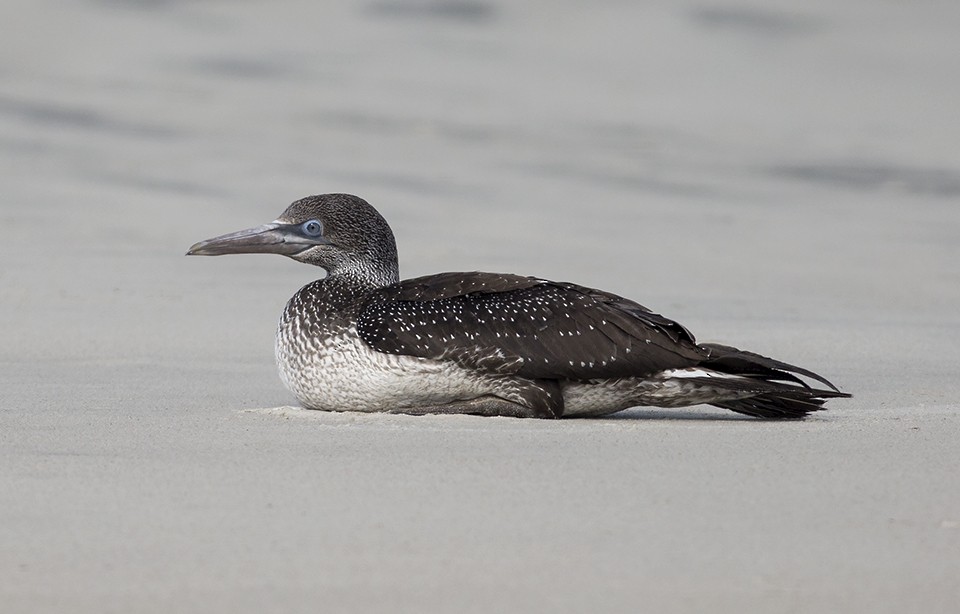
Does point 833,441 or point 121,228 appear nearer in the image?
point 833,441

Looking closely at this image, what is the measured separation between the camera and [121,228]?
42.9 feet

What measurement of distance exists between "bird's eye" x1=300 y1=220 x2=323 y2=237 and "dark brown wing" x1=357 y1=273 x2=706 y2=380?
2.29 ft

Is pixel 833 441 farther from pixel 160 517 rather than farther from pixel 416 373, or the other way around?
pixel 160 517

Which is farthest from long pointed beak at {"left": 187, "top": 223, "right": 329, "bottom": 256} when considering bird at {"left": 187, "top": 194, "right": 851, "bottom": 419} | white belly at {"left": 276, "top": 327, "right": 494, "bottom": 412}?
white belly at {"left": 276, "top": 327, "right": 494, "bottom": 412}

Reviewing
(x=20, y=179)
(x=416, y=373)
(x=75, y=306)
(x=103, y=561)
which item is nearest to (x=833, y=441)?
(x=416, y=373)

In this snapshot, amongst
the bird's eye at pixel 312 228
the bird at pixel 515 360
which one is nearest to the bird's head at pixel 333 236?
the bird's eye at pixel 312 228

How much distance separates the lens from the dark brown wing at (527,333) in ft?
21.9

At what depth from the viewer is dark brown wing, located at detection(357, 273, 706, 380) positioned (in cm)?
666

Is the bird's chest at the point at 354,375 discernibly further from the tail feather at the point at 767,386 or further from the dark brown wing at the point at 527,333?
the tail feather at the point at 767,386

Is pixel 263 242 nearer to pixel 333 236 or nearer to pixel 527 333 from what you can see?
pixel 333 236

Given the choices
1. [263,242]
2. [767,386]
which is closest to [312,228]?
[263,242]

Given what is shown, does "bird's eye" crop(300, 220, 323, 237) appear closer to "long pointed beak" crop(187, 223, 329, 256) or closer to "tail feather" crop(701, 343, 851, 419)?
"long pointed beak" crop(187, 223, 329, 256)

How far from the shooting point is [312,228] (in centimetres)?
741

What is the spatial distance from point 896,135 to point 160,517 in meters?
15.9
